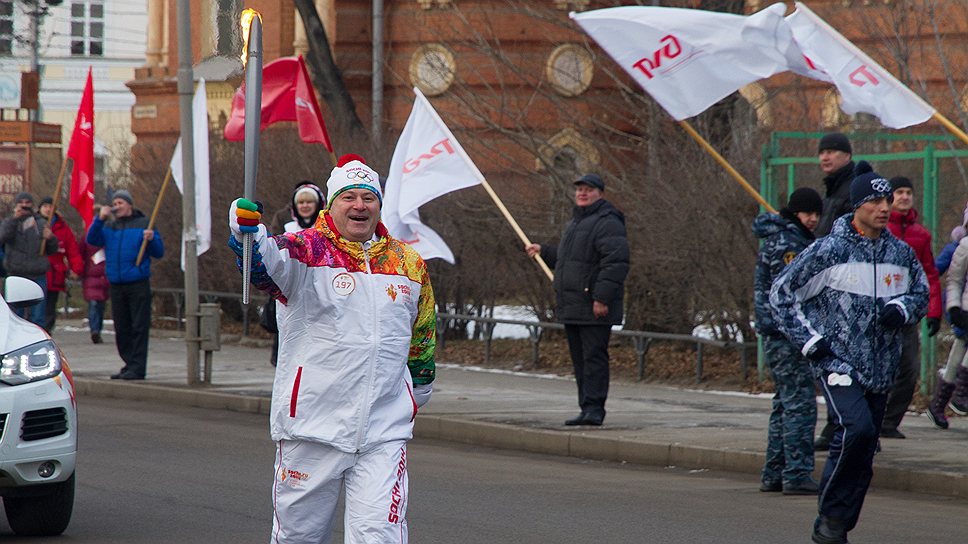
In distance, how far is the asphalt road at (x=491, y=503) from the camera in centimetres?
877

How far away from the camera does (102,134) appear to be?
5594 cm

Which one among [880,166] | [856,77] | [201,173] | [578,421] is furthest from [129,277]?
[856,77]

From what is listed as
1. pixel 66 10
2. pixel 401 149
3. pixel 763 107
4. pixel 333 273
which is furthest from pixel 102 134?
pixel 333 273

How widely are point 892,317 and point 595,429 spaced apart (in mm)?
5123

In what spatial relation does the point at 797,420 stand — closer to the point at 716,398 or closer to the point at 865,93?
the point at 865,93

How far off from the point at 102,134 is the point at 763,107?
39300mm

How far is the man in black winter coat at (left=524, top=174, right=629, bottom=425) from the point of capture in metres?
13.0

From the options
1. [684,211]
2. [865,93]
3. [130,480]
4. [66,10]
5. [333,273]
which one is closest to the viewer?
[333,273]

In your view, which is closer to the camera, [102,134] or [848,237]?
[848,237]

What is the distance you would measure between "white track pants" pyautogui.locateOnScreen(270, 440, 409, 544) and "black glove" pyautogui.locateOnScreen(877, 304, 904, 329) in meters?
3.05

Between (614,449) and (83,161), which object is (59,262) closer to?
(83,161)

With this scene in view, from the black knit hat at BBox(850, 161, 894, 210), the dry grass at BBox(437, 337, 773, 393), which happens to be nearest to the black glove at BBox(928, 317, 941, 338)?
the dry grass at BBox(437, 337, 773, 393)

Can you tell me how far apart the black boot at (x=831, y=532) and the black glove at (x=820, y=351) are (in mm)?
785

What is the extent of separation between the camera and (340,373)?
6031 mm
